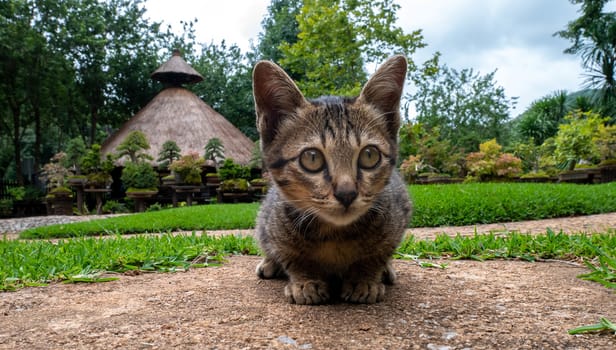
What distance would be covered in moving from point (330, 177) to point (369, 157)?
0.90 ft

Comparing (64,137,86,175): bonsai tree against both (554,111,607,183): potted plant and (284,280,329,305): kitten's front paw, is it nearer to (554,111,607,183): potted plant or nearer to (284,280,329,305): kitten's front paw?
(284,280,329,305): kitten's front paw

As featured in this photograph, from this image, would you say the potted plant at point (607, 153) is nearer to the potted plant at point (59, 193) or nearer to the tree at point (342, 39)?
the tree at point (342, 39)

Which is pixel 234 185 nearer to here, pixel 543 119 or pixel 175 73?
pixel 175 73

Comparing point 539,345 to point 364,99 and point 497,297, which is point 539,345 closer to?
point 497,297

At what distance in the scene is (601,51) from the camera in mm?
21703

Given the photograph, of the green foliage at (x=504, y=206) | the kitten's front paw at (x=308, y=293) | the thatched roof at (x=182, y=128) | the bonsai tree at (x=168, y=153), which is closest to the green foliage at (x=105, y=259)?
the kitten's front paw at (x=308, y=293)

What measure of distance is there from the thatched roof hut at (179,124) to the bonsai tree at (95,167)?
5.60 feet

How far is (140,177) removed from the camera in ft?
47.9

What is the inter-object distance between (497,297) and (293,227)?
120cm

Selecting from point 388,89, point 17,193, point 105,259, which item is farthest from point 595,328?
point 17,193

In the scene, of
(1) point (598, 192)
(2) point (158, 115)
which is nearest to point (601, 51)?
(1) point (598, 192)

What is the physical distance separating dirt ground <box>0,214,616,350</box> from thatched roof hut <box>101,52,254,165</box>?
15.8 meters

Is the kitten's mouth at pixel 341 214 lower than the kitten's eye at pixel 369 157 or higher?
lower

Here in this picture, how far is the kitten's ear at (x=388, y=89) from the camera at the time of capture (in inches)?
91.4
